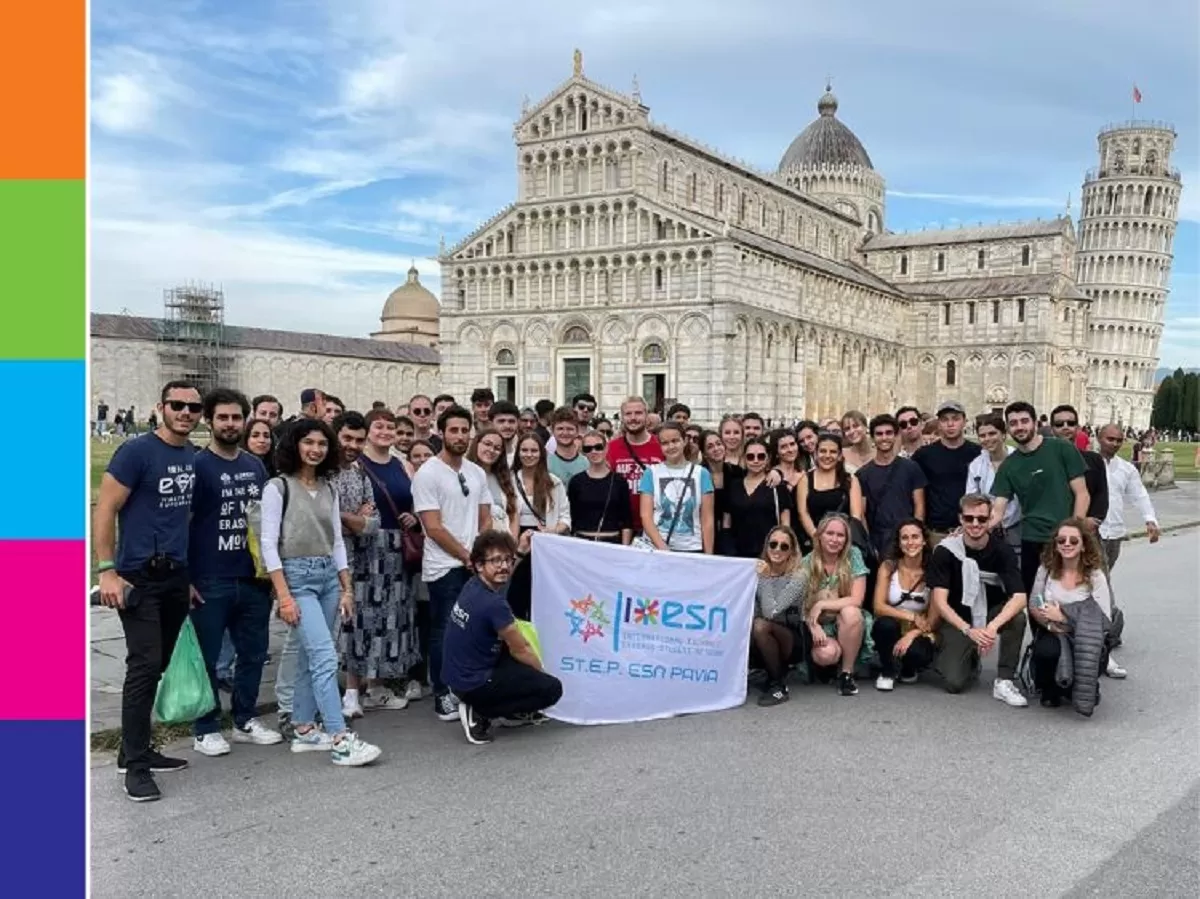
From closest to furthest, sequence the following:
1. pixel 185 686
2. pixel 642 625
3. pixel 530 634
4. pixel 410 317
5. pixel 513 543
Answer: pixel 185 686, pixel 513 543, pixel 530 634, pixel 642 625, pixel 410 317

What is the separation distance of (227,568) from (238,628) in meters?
0.42

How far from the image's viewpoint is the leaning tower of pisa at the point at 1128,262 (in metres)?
91.8

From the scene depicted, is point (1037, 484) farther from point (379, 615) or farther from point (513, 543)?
point (379, 615)

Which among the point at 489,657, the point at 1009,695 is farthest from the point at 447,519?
the point at 1009,695

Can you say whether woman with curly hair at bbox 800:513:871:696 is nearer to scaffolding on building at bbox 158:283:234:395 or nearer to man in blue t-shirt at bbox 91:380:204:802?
man in blue t-shirt at bbox 91:380:204:802

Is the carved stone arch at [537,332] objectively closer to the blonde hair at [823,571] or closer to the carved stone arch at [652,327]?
the carved stone arch at [652,327]

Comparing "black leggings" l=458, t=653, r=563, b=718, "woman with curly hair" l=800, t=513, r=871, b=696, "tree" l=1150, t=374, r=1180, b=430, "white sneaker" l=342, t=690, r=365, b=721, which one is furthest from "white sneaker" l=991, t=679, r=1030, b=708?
"tree" l=1150, t=374, r=1180, b=430

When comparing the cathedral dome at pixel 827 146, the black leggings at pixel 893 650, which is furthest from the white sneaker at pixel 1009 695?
the cathedral dome at pixel 827 146

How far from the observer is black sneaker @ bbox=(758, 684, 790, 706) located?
664 centimetres

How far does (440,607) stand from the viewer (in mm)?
6500

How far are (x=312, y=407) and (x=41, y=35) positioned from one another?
6.14 m

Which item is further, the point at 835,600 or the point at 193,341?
the point at 193,341

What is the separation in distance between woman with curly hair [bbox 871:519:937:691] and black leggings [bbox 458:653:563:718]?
104 inches

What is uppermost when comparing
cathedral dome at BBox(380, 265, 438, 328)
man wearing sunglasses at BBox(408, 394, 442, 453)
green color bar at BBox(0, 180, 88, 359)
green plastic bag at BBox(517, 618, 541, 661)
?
cathedral dome at BBox(380, 265, 438, 328)
